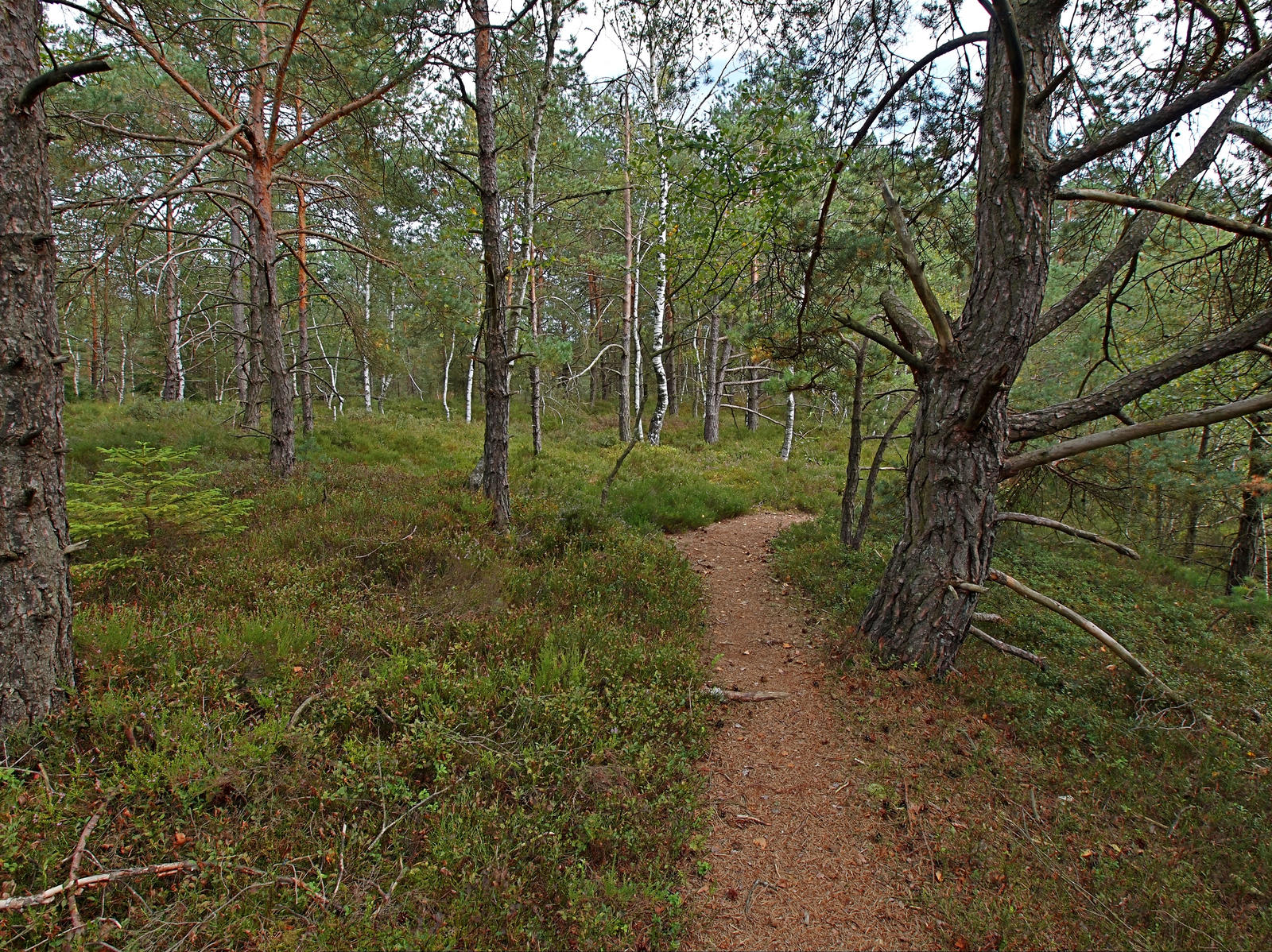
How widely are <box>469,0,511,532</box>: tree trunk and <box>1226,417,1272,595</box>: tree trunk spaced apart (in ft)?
28.9

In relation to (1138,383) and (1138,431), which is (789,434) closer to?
(1138,383)

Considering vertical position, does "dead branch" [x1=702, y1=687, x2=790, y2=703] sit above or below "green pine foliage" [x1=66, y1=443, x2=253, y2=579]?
below

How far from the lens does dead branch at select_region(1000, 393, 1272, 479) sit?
133 inches

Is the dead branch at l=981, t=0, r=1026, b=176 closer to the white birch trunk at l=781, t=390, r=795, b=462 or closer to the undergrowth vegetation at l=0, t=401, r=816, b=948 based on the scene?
the undergrowth vegetation at l=0, t=401, r=816, b=948

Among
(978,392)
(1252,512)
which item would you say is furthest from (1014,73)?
(1252,512)

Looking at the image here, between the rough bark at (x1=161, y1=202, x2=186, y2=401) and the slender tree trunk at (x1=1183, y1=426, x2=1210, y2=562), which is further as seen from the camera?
the rough bark at (x1=161, y1=202, x2=186, y2=401)

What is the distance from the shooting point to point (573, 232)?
760 inches

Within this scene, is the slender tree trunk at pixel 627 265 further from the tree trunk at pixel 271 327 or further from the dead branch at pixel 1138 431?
the dead branch at pixel 1138 431

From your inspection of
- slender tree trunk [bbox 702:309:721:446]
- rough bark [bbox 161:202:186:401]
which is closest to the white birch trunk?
slender tree trunk [bbox 702:309:721:446]

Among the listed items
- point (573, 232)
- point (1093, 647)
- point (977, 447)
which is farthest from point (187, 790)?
point (573, 232)

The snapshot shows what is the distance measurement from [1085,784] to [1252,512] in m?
6.89

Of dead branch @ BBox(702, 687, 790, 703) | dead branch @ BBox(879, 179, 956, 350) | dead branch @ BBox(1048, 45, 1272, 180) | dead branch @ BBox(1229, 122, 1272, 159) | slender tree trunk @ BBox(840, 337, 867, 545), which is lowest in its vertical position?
dead branch @ BBox(702, 687, 790, 703)

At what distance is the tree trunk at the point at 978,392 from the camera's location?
4051 millimetres

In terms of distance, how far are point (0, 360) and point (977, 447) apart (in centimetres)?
652
